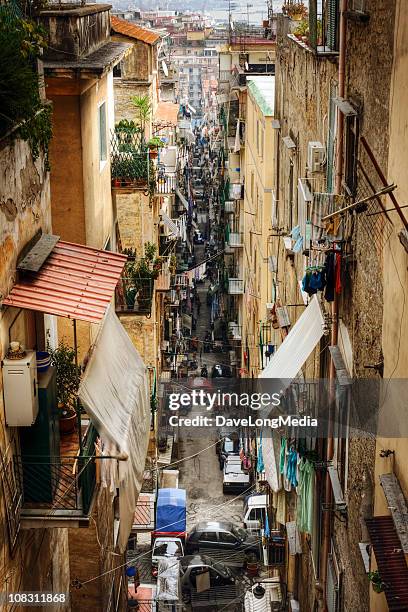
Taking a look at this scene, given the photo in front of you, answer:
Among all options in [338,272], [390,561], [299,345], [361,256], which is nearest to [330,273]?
[338,272]

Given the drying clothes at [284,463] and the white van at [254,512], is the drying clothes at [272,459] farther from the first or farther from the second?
the white van at [254,512]

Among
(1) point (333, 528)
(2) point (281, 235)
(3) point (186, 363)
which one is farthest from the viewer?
(3) point (186, 363)

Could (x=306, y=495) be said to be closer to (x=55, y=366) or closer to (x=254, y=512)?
(x=55, y=366)

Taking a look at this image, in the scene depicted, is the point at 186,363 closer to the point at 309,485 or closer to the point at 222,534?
the point at 222,534

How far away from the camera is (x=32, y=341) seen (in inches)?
453

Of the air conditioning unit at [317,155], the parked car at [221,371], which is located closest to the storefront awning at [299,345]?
the air conditioning unit at [317,155]

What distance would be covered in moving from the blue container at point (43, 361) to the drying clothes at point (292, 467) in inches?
Answer: 239

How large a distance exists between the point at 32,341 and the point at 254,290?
2049 cm

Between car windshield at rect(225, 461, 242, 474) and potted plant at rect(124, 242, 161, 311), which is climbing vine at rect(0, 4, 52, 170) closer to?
potted plant at rect(124, 242, 161, 311)

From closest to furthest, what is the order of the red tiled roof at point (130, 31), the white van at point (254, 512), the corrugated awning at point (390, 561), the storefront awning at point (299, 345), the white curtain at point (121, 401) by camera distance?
the corrugated awning at point (390, 561)
the white curtain at point (121, 401)
the storefront awning at point (299, 345)
the red tiled roof at point (130, 31)
the white van at point (254, 512)

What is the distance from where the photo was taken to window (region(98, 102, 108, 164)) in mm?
18750

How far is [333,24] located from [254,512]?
18655mm

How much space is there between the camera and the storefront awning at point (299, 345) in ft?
42.3

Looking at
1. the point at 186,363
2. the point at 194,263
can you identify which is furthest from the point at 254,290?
the point at 194,263
